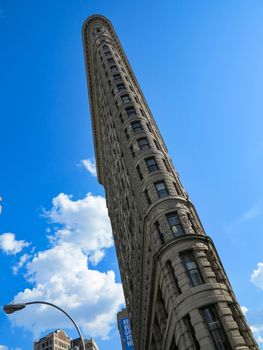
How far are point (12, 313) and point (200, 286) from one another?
13.9m

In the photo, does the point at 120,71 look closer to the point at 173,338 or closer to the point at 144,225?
the point at 144,225

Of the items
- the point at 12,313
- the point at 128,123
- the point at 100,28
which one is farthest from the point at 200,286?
the point at 100,28

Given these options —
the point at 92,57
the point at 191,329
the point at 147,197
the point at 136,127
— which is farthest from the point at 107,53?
the point at 191,329

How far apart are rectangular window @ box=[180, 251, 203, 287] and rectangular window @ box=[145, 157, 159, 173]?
1246 centimetres

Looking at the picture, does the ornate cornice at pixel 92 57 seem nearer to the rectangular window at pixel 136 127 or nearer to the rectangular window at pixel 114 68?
the rectangular window at pixel 114 68

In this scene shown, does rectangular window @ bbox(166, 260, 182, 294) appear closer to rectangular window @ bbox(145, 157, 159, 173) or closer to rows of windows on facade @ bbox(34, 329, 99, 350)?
rectangular window @ bbox(145, 157, 159, 173)

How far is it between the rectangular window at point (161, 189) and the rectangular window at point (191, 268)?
26.0 feet

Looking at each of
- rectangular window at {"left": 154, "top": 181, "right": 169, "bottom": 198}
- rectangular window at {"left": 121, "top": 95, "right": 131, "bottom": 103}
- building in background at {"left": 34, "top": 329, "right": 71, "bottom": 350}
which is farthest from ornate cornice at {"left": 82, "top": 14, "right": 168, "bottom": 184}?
building in background at {"left": 34, "top": 329, "right": 71, "bottom": 350}

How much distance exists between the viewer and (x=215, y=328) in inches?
911

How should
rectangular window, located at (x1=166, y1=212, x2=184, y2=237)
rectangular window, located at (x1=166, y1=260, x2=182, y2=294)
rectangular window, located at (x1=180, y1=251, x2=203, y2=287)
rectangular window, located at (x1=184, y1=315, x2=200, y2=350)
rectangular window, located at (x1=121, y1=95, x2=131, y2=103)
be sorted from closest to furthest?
rectangular window, located at (x1=184, y1=315, x2=200, y2=350), rectangular window, located at (x1=180, y1=251, x2=203, y2=287), rectangular window, located at (x1=166, y1=260, x2=182, y2=294), rectangular window, located at (x1=166, y1=212, x2=184, y2=237), rectangular window, located at (x1=121, y1=95, x2=131, y2=103)

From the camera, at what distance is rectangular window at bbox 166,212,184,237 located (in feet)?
99.9

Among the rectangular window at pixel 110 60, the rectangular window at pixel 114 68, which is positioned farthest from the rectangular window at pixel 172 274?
the rectangular window at pixel 110 60

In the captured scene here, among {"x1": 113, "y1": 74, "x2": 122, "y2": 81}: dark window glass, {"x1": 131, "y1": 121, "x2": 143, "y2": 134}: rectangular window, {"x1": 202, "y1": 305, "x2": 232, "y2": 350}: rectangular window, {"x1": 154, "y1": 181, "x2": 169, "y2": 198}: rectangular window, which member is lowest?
{"x1": 202, "y1": 305, "x2": 232, "y2": 350}: rectangular window

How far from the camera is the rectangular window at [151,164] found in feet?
126
